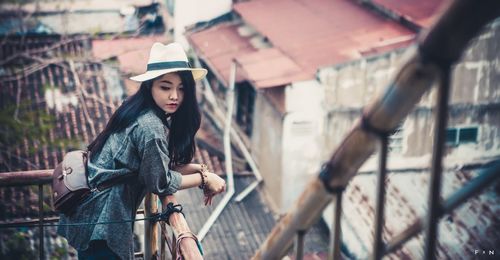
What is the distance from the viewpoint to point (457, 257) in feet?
19.8

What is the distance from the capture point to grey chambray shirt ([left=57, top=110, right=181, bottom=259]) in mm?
2930

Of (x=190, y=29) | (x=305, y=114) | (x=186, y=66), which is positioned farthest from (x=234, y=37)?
(x=186, y=66)

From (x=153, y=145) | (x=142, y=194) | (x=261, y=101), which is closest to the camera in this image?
(x=153, y=145)

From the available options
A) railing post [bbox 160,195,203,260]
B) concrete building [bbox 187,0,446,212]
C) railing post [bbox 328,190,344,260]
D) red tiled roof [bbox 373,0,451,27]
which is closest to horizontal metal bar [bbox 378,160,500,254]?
railing post [bbox 328,190,344,260]

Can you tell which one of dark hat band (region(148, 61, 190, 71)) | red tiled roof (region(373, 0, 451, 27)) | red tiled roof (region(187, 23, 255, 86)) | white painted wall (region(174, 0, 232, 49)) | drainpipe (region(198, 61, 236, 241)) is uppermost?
white painted wall (region(174, 0, 232, 49))

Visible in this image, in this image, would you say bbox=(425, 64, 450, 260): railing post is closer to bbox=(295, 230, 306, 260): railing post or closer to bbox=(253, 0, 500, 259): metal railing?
bbox=(253, 0, 500, 259): metal railing

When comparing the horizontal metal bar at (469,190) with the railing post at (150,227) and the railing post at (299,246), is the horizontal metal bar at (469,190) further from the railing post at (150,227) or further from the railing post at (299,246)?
the railing post at (150,227)

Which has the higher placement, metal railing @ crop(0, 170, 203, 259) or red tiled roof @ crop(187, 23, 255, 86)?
red tiled roof @ crop(187, 23, 255, 86)

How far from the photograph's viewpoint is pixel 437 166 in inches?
48.3

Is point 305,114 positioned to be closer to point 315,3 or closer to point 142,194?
point 315,3

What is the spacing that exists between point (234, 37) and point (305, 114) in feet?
13.1

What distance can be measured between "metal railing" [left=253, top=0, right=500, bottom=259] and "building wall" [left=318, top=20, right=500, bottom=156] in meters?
8.09

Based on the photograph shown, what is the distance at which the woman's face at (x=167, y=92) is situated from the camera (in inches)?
124

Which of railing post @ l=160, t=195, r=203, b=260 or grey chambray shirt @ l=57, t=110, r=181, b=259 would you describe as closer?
railing post @ l=160, t=195, r=203, b=260
